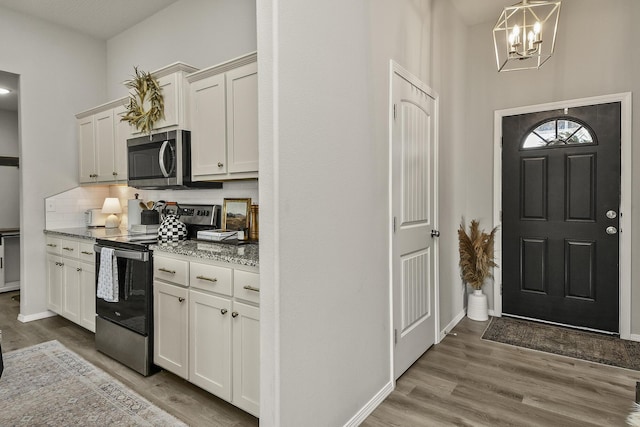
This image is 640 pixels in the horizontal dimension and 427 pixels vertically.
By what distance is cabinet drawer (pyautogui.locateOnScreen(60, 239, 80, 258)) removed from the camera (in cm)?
341

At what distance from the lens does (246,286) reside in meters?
1.95

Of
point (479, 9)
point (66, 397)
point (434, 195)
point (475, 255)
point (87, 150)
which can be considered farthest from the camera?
point (87, 150)

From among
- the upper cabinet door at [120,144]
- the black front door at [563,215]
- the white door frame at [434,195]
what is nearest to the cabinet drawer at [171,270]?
the white door frame at [434,195]

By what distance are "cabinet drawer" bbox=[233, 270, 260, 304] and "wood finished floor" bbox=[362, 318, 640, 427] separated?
97 cm

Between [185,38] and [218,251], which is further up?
[185,38]

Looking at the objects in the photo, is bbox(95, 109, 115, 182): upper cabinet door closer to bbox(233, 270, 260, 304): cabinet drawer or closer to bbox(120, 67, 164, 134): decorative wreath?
bbox(120, 67, 164, 134): decorative wreath

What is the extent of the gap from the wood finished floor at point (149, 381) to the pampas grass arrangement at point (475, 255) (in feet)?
8.52

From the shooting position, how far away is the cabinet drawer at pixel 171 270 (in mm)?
2285

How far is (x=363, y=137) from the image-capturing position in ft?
6.93

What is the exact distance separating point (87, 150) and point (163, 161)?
169cm

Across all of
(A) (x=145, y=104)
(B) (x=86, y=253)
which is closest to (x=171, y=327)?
(B) (x=86, y=253)

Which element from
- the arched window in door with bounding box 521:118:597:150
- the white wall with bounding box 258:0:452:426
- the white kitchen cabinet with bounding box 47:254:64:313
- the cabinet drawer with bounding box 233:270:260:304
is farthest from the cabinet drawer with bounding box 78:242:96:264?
the arched window in door with bounding box 521:118:597:150

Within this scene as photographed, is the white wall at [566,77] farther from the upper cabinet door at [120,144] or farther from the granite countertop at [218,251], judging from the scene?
the upper cabinet door at [120,144]

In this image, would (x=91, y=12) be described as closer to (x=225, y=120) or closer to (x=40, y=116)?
(x=40, y=116)
